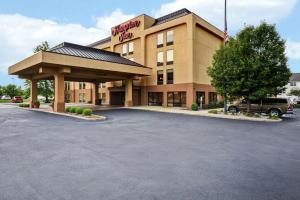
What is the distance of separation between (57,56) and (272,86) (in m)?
22.8

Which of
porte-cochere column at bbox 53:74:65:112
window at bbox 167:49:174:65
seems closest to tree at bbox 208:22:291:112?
window at bbox 167:49:174:65

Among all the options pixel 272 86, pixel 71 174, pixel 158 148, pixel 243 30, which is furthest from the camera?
pixel 243 30

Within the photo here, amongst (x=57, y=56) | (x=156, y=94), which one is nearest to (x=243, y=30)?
(x=156, y=94)

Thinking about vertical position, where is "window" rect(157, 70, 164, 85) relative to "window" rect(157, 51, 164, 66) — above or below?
below

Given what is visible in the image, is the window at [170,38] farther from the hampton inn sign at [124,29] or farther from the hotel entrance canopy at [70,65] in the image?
the hampton inn sign at [124,29]

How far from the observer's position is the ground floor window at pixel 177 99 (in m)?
31.7

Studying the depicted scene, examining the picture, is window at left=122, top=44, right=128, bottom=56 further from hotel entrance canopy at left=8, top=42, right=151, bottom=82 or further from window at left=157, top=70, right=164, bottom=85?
window at left=157, top=70, right=164, bottom=85

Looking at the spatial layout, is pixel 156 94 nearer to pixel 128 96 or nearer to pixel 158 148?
pixel 128 96

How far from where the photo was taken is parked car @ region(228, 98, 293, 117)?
1994 cm

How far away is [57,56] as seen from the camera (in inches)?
849

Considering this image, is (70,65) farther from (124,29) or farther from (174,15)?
(174,15)

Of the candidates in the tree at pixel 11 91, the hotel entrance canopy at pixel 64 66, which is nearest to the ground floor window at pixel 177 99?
the hotel entrance canopy at pixel 64 66

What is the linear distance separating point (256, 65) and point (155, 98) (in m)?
19.5

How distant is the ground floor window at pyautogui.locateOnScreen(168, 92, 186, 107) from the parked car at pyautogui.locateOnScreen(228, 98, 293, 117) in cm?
1037
